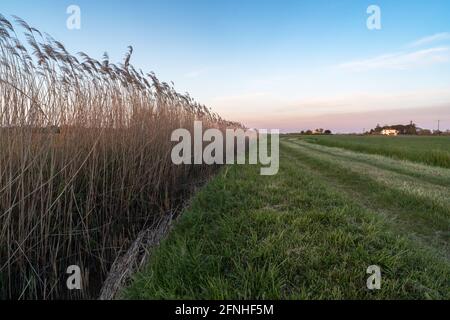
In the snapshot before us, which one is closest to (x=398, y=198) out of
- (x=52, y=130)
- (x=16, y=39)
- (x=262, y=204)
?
(x=262, y=204)

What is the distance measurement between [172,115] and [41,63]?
10.1 ft

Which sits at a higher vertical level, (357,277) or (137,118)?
(137,118)

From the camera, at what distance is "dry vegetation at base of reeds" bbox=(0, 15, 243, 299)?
241cm

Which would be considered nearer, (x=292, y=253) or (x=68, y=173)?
(x=292, y=253)

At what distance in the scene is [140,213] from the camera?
3865 millimetres

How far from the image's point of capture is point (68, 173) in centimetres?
289

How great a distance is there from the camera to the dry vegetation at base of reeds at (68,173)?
2.41 m

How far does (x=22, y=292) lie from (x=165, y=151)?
9.21 ft

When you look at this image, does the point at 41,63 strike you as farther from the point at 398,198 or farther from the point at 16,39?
the point at 398,198

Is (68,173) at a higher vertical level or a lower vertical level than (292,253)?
higher

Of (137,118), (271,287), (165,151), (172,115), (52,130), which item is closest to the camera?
(271,287)

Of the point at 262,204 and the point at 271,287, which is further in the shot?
the point at 262,204
